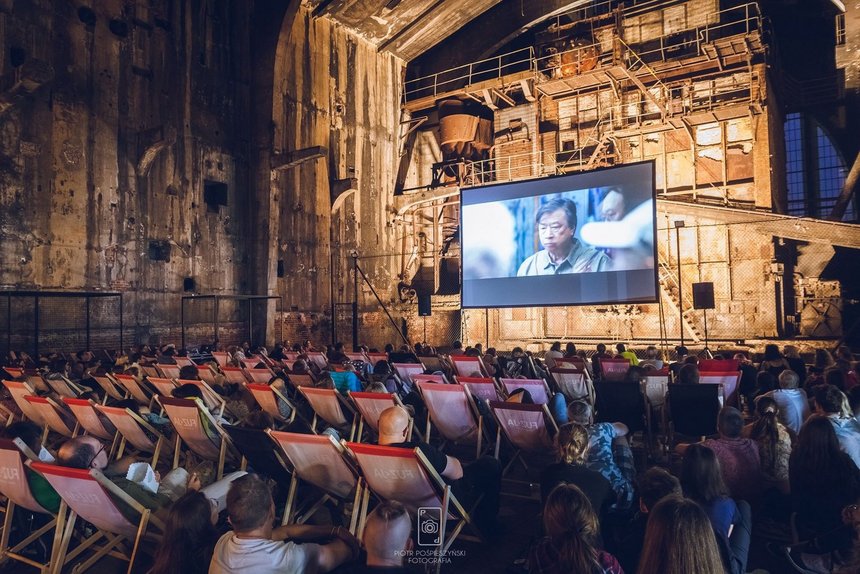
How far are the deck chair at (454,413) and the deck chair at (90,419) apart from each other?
3173mm

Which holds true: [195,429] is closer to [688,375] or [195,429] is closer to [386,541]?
[386,541]

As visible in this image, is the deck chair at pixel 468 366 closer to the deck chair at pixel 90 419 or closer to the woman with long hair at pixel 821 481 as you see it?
the deck chair at pixel 90 419

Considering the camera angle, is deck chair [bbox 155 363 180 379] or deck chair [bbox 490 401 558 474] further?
deck chair [bbox 155 363 180 379]

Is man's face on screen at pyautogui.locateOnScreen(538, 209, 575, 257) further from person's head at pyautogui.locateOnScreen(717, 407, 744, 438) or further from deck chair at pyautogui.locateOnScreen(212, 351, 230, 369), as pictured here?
person's head at pyautogui.locateOnScreen(717, 407, 744, 438)

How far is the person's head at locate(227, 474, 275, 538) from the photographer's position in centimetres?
250

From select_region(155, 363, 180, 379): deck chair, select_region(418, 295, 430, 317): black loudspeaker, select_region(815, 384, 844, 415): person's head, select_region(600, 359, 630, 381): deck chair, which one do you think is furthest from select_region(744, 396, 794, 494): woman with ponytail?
select_region(418, 295, 430, 317): black loudspeaker

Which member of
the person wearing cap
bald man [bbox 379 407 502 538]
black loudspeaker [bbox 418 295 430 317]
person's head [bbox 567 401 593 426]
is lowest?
bald man [bbox 379 407 502 538]

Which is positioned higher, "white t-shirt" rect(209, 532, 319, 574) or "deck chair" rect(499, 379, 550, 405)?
"deck chair" rect(499, 379, 550, 405)

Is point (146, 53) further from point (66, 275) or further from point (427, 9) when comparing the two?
point (427, 9)

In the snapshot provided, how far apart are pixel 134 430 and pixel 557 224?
10756 mm

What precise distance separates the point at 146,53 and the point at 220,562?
1700cm

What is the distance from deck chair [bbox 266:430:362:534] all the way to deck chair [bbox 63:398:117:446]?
2699 mm

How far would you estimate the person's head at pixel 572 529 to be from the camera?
7.12 ft

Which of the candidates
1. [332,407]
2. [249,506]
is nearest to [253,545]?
[249,506]
